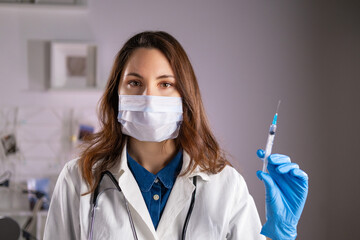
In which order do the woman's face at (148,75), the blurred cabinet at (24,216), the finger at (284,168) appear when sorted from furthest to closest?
the blurred cabinet at (24,216), the woman's face at (148,75), the finger at (284,168)

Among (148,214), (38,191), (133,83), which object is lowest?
(38,191)

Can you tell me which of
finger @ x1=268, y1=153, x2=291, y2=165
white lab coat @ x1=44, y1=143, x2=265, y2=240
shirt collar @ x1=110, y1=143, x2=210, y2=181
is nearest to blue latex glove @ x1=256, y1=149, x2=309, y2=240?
finger @ x1=268, y1=153, x2=291, y2=165

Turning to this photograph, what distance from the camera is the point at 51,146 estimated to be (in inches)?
106

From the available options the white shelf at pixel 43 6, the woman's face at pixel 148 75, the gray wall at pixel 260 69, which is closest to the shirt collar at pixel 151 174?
the woman's face at pixel 148 75

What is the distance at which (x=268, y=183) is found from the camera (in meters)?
1.06

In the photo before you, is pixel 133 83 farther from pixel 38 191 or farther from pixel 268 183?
pixel 38 191

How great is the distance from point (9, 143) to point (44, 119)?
29cm

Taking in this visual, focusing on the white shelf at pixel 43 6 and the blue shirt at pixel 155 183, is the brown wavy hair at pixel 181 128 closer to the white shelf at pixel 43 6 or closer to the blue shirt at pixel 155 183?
the blue shirt at pixel 155 183

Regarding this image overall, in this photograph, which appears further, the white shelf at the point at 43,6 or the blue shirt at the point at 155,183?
the white shelf at the point at 43,6

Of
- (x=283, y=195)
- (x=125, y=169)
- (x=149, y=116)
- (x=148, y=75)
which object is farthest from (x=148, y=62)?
(x=283, y=195)

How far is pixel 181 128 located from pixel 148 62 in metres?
0.24

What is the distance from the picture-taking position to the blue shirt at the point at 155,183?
1175mm

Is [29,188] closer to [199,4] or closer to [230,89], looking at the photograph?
[230,89]

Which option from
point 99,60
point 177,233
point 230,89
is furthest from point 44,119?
point 177,233
